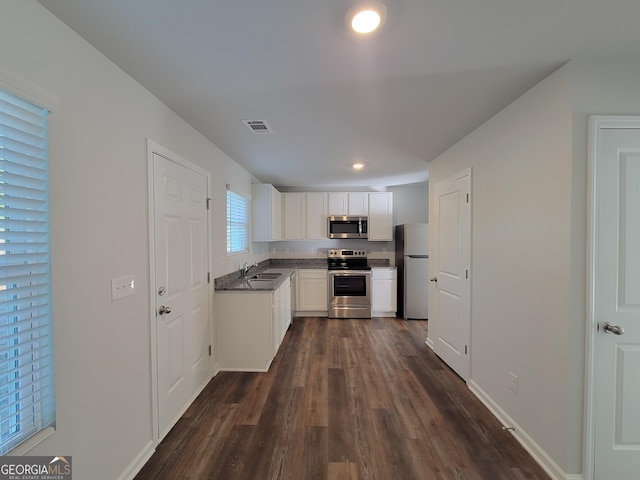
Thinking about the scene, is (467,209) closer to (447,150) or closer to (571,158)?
(447,150)

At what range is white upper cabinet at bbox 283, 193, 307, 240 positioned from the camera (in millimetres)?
5121

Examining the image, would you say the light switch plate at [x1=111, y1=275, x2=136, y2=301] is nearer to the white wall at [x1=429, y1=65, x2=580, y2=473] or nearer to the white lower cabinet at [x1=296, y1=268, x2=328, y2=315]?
the white wall at [x1=429, y1=65, x2=580, y2=473]

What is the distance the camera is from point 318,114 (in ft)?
6.98

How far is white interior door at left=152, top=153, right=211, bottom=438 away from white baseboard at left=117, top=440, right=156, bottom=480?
4.6 inches

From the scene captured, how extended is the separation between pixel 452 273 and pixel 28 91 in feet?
11.0

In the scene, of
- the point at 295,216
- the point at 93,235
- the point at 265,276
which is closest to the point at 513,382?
the point at 93,235

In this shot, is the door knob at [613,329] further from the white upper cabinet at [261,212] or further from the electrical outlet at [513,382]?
the white upper cabinet at [261,212]

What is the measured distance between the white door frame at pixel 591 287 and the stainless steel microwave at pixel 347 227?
11.8ft

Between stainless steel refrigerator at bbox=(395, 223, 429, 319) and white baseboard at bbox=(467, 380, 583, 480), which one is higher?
stainless steel refrigerator at bbox=(395, 223, 429, 319)

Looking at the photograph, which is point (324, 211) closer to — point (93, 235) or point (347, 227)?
point (347, 227)

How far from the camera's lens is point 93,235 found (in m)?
1.37

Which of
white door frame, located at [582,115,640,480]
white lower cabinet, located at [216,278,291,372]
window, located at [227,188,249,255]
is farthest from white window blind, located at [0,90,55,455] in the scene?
white door frame, located at [582,115,640,480]

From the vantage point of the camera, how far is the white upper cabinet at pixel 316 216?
201 inches

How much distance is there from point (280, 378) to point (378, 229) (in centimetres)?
320
